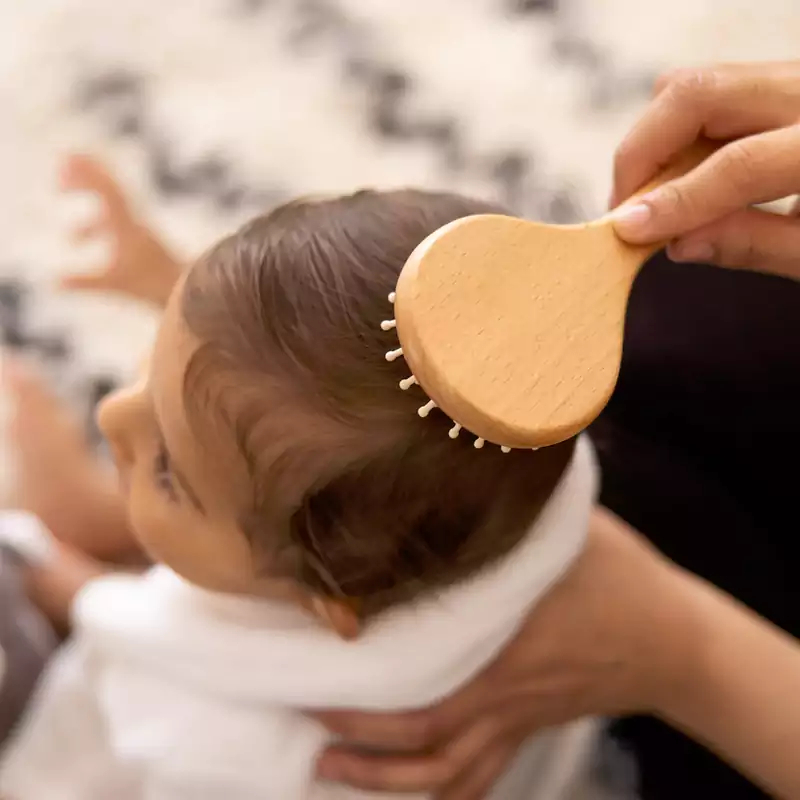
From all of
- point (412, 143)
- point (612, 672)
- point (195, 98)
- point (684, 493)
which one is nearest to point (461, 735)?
point (612, 672)

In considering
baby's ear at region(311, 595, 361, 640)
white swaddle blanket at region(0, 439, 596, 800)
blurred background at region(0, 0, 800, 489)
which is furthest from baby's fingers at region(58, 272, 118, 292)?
baby's ear at region(311, 595, 361, 640)

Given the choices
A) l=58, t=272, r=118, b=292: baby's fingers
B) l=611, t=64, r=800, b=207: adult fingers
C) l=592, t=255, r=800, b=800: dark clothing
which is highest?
l=611, t=64, r=800, b=207: adult fingers

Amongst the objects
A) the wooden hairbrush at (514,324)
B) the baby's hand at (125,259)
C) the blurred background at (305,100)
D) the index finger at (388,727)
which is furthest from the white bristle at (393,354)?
the blurred background at (305,100)

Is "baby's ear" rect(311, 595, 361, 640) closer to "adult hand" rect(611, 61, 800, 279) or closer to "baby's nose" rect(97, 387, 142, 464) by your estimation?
"baby's nose" rect(97, 387, 142, 464)

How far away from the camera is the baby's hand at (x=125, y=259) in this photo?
0.82 m

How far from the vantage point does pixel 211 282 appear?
49 centimetres

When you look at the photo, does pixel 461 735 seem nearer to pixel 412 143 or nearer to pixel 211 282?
pixel 211 282

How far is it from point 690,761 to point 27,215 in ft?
2.68

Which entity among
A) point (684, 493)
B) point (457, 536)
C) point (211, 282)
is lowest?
point (684, 493)

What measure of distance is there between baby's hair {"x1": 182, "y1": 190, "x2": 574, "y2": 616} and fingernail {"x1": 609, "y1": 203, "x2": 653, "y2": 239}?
0.27 ft

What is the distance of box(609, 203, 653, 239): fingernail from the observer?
42 cm

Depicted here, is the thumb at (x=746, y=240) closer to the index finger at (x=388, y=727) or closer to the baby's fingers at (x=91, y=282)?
the index finger at (x=388, y=727)

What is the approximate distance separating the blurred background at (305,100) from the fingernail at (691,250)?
580 mm

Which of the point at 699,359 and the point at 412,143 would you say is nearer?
the point at 699,359
